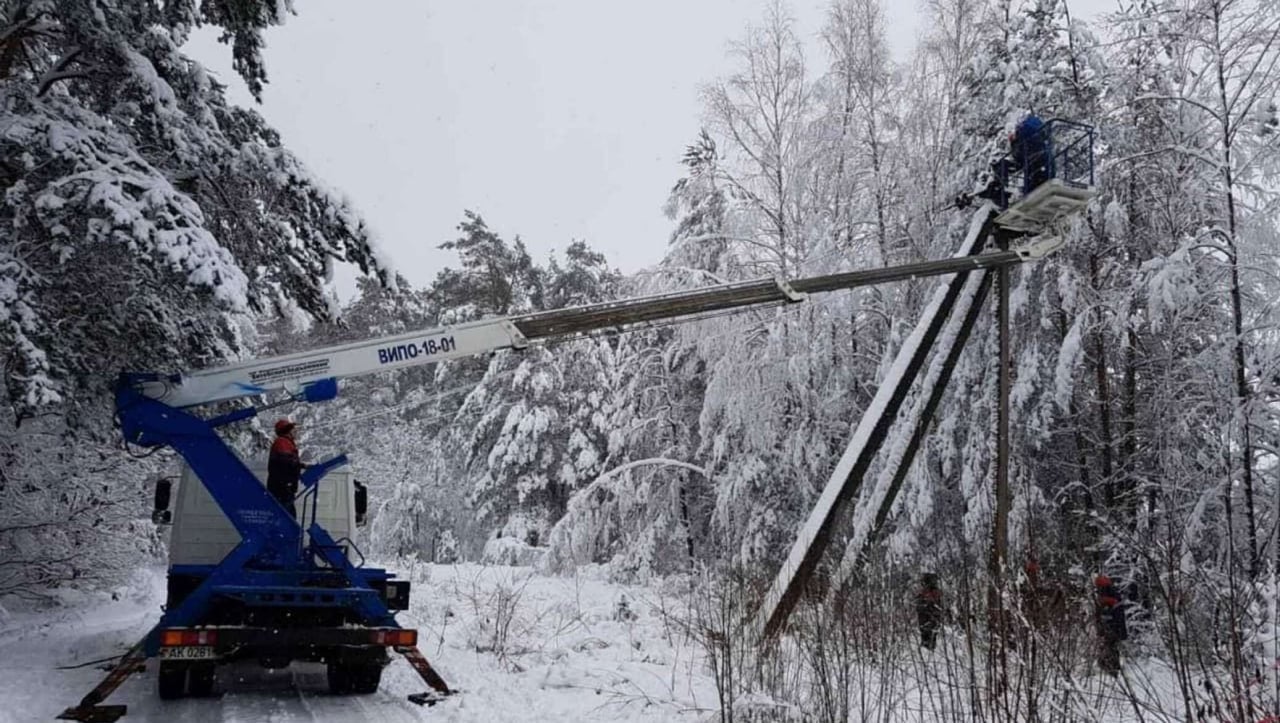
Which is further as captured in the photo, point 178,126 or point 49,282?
point 178,126

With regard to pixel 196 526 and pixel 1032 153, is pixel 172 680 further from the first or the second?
pixel 1032 153

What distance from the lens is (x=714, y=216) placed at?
65.6 ft

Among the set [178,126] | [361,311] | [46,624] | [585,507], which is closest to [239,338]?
[178,126]

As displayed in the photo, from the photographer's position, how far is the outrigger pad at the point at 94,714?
6.27 m

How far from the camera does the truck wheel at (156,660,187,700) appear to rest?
7.03 meters

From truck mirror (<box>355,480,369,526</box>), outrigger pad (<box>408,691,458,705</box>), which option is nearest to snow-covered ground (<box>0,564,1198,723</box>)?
outrigger pad (<box>408,691,458,705</box>)

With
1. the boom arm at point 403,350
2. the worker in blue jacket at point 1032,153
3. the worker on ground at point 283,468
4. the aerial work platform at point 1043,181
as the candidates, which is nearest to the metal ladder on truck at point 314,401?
the boom arm at point 403,350

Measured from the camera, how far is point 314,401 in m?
8.47

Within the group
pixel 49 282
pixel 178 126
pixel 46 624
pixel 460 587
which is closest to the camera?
pixel 49 282

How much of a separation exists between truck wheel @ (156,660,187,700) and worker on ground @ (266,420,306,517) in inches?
69.3

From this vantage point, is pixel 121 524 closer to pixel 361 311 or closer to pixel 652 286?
pixel 652 286

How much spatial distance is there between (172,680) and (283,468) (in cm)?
215

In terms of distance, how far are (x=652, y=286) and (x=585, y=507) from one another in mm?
5328

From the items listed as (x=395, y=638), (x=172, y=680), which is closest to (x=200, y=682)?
(x=172, y=680)
